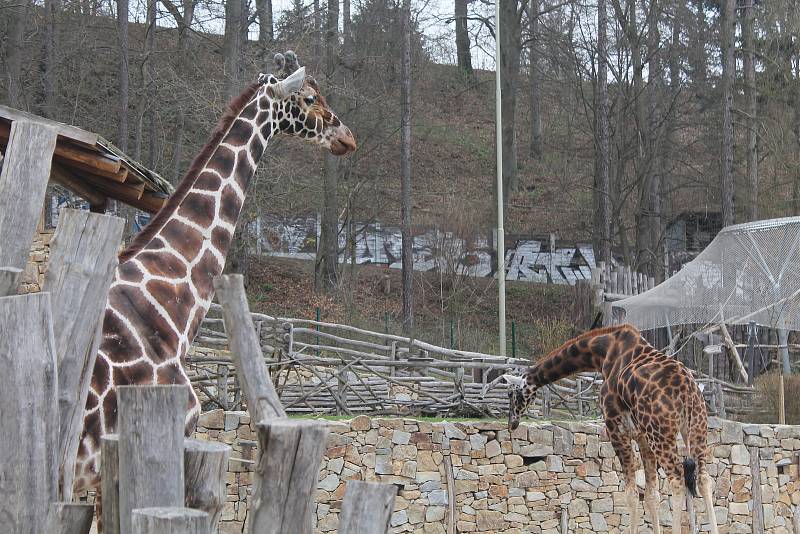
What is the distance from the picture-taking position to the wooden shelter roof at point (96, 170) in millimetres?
7824

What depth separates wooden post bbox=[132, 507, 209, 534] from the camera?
9.07 feet

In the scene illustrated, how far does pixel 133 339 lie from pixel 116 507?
7.22 feet

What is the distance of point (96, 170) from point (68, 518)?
5719 mm

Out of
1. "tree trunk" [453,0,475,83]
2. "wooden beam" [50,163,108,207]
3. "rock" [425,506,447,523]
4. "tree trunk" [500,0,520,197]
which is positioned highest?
"tree trunk" [453,0,475,83]

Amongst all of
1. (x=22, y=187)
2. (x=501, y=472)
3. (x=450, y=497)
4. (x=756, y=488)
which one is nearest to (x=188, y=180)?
(x=22, y=187)

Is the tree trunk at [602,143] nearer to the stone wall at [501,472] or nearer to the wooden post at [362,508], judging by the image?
the stone wall at [501,472]

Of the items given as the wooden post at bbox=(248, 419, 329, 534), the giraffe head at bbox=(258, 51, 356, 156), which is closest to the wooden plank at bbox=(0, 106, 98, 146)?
the giraffe head at bbox=(258, 51, 356, 156)

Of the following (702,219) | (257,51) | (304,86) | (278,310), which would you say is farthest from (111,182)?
(702,219)

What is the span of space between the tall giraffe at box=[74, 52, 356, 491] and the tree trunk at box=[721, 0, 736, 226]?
1695 centimetres

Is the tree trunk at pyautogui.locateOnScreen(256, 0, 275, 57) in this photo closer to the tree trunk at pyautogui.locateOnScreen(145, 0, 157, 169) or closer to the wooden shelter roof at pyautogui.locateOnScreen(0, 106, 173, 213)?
the tree trunk at pyautogui.locateOnScreen(145, 0, 157, 169)

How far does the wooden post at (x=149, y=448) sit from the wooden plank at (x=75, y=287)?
47cm

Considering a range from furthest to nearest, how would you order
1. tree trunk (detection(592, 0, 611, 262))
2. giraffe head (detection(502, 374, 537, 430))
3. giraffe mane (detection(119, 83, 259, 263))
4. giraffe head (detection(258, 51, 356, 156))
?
tree trunk (detection(592, 0, 611, 262)) → giraffe head (detection(502, 374, 537, 430)) → giraffe head (detection(258, 51, 356, 156)) → giraffe mane (detection(119, 83, 259, 263))

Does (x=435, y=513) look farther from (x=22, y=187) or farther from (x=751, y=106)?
(x=751, y=106)

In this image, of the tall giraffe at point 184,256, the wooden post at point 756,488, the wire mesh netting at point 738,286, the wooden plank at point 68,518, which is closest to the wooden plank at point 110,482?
the wooden plank at point 68,518
